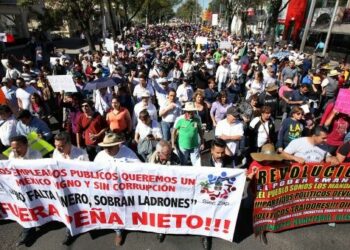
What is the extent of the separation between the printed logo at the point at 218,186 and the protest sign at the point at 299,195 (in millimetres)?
410

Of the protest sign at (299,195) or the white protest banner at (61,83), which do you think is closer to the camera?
the protest sign at (299,195)

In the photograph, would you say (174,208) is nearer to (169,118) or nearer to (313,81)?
(169,118)

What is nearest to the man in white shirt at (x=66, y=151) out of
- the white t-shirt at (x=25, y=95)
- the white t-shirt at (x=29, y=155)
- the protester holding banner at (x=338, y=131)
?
the white t-shirt at (x=29, y=155)

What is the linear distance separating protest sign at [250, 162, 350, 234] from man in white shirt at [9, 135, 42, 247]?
322 cm

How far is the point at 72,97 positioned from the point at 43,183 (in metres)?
2.37

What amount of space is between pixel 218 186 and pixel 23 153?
2818mm

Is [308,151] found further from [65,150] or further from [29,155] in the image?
[29,155]

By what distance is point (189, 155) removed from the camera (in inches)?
211

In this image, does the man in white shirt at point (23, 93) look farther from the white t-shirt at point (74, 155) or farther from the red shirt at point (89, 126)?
the white t-shirt at point (74, 155)

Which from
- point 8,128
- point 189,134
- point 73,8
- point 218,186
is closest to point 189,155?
point 189,134

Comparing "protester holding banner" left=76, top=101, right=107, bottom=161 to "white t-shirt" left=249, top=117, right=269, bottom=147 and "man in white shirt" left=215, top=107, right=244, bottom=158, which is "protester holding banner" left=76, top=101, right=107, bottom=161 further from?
"white t-shirt" left=249, top=117, right=269, bottom=147

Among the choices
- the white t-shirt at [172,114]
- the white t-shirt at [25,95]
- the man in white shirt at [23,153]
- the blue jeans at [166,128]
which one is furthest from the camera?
the white t-shirt at [25,95]

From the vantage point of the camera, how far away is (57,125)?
28.3 feet

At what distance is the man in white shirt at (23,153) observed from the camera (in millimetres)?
3914
